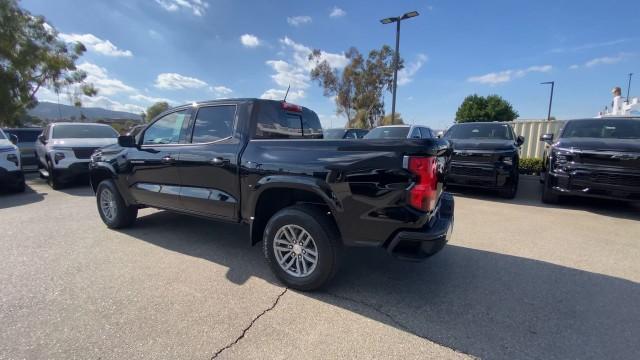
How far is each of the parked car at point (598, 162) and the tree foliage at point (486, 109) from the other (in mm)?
40648

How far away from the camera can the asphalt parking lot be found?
7.21 ft

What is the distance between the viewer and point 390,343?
2.23m

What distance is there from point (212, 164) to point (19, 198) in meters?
6.98

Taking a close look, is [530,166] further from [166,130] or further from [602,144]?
[166,130]

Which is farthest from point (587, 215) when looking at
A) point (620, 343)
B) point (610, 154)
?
point (620, 343)

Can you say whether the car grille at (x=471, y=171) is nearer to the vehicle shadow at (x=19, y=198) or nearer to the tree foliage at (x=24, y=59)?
the vehicle shadow at (x=19, y=198)

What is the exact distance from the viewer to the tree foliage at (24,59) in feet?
40.1

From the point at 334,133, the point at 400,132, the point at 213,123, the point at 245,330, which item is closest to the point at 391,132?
the point at 400,132

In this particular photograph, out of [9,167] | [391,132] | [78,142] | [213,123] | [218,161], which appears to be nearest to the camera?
[218,161]

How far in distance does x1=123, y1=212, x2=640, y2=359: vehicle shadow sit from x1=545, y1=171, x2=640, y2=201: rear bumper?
10.1ft

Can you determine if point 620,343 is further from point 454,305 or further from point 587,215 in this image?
point 587,215

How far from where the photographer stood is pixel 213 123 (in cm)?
361

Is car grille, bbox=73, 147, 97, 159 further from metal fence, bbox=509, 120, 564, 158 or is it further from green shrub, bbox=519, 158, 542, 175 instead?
metal fence, bbox=509, 120, 564, 158

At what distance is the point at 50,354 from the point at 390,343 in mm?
2386
